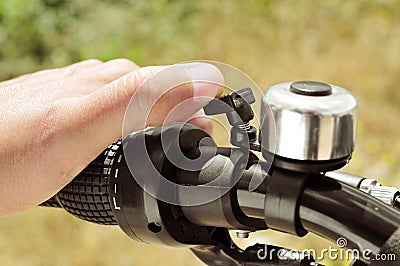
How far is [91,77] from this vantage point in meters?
0.77

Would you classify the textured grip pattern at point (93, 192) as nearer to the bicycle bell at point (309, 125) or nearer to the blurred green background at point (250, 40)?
the bicycle bell at point (309, 125)

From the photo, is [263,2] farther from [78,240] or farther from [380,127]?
[78,240]

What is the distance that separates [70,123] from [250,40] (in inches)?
71.7

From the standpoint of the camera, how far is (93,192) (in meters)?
0.63

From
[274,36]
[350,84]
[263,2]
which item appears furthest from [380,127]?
[263,2]

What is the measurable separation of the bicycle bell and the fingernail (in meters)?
0.08

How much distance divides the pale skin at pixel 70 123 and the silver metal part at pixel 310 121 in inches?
3.7

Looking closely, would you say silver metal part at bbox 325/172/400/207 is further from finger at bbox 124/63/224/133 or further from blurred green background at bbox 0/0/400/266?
blurred green background at bbox 0/0/400/266

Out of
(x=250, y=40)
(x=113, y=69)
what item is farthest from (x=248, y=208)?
(x=250, y=40)

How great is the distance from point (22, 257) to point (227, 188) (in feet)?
4.20

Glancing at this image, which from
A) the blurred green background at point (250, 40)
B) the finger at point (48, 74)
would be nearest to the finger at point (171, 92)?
the finger at point (48, 74)

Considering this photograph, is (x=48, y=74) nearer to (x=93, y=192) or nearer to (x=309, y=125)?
(x=93, y=192)

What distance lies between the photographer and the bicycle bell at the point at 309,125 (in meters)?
0.47

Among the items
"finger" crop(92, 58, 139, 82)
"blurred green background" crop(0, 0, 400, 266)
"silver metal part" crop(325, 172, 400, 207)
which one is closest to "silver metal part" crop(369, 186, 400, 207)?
"silver metal part" crop(325, 172, 400, 207)
